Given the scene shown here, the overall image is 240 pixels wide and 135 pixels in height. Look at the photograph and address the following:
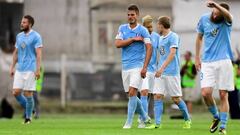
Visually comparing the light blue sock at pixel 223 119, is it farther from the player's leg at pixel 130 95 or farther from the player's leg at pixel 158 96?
the player's leg at pixel 158 96

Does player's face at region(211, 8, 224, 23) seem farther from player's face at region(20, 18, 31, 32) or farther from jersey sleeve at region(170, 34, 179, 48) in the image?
player's face at region(20, 18, 31, 32)

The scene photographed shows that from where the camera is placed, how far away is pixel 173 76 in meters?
20.9

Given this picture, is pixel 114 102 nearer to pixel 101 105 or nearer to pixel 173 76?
pixel 101 105

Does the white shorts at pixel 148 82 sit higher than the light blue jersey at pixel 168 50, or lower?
lower

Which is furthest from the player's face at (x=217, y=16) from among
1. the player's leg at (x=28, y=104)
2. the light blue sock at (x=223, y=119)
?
the player's leg at (x=28, y=104)

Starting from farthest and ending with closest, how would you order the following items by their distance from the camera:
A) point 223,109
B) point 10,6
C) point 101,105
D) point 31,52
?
point 10,6 < point 101,105 < point 31,52 < point 223,109

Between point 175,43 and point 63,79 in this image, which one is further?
point 63,79

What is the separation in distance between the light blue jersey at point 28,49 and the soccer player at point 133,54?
13.3 feet

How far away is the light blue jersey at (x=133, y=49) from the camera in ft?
65.5

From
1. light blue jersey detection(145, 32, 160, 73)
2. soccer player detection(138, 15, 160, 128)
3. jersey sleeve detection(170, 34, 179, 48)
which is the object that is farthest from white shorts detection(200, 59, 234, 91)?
light blue jersey detection(145, 32, 160, 73)

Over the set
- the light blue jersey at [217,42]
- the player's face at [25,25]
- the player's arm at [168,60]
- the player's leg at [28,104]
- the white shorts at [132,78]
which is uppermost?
the player's face at [25,25]

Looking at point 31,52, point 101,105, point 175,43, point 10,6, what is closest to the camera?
point 175,43

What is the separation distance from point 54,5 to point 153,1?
14.4 feet

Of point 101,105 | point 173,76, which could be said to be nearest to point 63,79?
point 101,105
